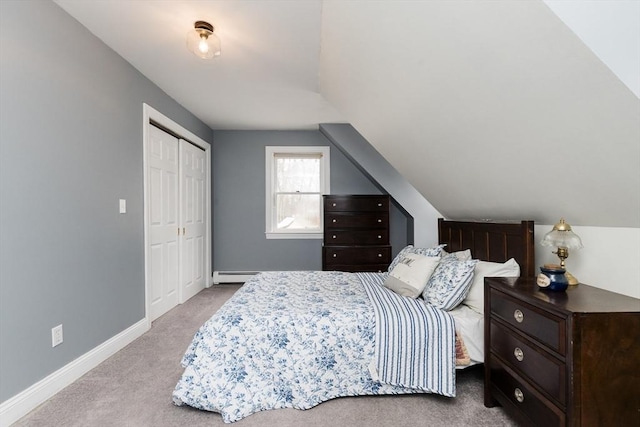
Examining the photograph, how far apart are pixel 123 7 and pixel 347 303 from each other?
2.36 m

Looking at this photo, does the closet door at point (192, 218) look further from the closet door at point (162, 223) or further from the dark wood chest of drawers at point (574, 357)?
the dark wood chest of drawers at point (574, 357)

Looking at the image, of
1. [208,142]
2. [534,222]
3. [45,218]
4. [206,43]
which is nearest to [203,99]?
[208,142]

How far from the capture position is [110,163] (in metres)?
2.50

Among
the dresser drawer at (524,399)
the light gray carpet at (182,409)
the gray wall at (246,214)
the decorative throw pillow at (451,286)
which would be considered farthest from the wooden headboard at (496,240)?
the gray wall at (246,214)

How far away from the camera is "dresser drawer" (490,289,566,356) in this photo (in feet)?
4.06

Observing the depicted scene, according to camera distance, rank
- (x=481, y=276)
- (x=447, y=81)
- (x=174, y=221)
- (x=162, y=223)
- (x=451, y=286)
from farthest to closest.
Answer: (x=174, y=221), (x=162, y=223), (x=481, y=276), (x=451, y=286), (x=447, y=81)

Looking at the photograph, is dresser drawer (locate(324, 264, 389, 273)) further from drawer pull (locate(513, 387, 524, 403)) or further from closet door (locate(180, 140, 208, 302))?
drawer pull (locate(513, 387, 524, 403))

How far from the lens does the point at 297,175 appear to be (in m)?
4.95

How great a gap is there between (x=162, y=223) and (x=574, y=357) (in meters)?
3.50

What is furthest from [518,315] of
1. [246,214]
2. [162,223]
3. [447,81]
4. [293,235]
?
[246,214]

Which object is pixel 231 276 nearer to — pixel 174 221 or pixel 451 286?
pixel 174 221

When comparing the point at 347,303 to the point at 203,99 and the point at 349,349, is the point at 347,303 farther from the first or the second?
the point at 203,99

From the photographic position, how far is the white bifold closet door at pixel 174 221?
10.6 ft

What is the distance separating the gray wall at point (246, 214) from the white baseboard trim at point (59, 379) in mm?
2199
